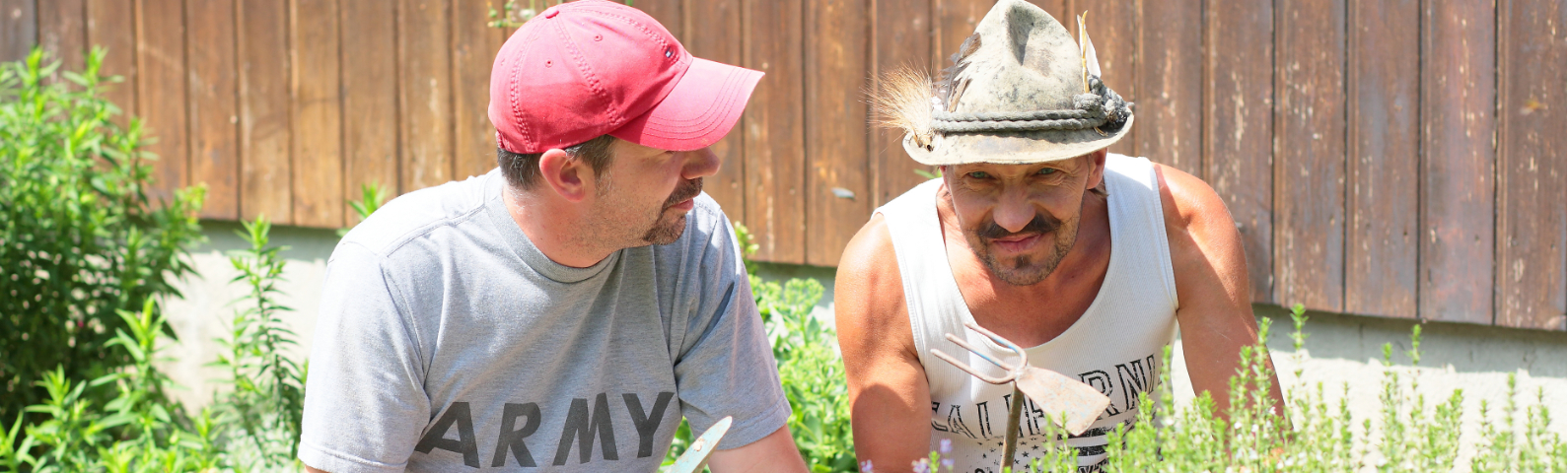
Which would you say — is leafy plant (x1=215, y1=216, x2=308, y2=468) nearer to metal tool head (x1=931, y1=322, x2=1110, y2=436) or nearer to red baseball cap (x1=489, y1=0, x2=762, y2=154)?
red baseball cap (x1=489, y1=0, x2=762, y2=154)

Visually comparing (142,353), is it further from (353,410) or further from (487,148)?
(353,410)

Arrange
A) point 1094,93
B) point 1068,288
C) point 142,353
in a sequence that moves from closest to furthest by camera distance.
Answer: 1. point 1094,93
2. point 1068,288
3. point 142,353

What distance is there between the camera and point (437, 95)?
3.96 m

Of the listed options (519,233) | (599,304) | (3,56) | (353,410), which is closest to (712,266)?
(599,304)

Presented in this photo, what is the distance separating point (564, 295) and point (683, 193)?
0.86ft

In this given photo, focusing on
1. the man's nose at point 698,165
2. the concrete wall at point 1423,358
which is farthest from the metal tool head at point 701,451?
the concrete wall at point 1423,358

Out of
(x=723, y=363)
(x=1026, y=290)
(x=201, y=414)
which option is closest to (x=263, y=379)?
(x=201, y=414)

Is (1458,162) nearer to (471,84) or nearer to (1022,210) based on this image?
(1022,210)

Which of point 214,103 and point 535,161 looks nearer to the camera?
point 535,161

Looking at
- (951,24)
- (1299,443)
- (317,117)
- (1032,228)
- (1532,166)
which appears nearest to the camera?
(1299,443)

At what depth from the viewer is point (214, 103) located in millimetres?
4344

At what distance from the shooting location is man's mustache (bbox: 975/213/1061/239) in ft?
6.35

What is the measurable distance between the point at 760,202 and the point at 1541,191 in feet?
6.55

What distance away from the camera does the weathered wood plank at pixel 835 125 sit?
3.37 m
